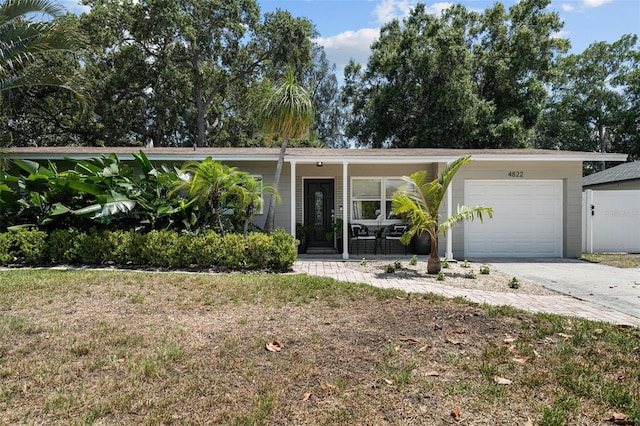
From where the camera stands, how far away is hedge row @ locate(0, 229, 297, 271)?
8.23 metres

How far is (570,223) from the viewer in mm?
11266

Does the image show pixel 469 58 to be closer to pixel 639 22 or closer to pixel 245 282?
pixel 639 22

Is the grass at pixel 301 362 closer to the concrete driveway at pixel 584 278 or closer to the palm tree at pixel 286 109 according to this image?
the concrete driveway at pixel 584 278

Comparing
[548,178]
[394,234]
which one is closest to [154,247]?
[394,234]

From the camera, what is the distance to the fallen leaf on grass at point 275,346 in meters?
3.83

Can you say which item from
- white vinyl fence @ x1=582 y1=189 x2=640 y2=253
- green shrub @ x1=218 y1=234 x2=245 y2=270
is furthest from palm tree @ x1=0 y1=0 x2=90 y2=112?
white vinyl fence @ x1=582 y1=189 x2=640 y2=253

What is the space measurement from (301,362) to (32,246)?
7543mm

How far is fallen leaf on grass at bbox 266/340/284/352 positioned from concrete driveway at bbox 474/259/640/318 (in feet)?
15.3

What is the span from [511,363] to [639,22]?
917 centimetres

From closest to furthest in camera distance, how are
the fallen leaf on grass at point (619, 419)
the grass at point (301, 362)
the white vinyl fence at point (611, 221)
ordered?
the fallen leaf on grass at point (619, 419) → the grass at point (301, 362) → the white vinyl fence at point (611, 221)

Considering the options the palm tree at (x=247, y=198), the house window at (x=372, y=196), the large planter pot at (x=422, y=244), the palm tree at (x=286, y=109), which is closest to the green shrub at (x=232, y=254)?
Result: the palm tree at (x=247, y=198)

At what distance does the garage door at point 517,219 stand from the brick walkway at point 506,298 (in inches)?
191

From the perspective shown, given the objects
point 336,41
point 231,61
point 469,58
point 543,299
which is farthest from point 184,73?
point 543,299

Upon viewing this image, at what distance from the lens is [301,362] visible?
357 cm
